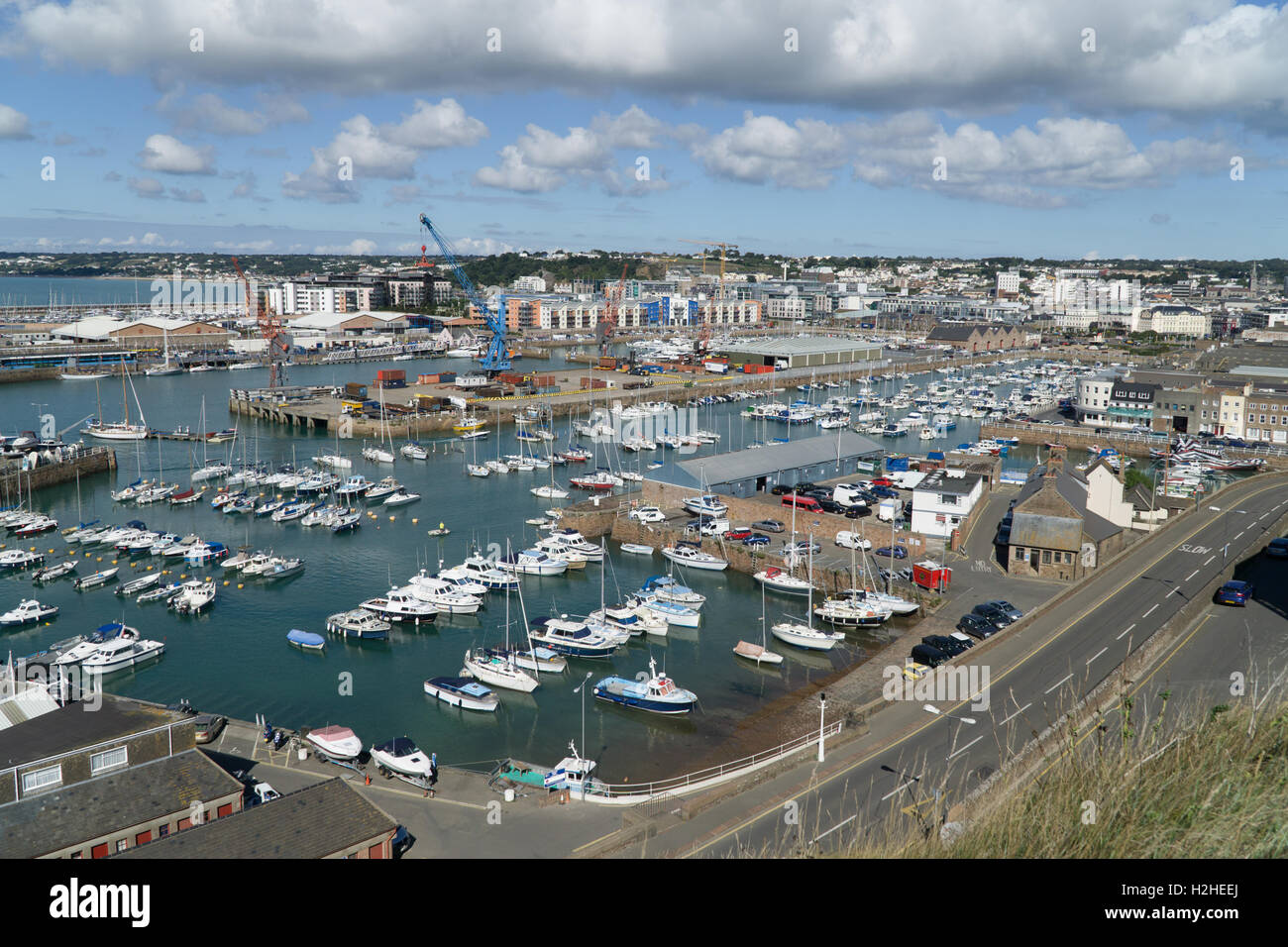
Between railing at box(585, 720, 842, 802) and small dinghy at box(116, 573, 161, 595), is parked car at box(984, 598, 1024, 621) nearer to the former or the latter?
railing at box(585, 720, 842, 802)

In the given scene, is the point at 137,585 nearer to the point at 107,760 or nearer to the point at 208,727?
the point at 208,727

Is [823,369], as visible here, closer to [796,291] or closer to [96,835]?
[796,291]

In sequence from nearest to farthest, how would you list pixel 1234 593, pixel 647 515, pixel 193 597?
pixel 1234 593 → pixel 193 597 → pixel 647 515

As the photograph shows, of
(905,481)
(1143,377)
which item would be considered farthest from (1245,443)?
(905,481)

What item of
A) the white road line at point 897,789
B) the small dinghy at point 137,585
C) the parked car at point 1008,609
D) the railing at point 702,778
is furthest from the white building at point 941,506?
the small dinghy at point 137,585

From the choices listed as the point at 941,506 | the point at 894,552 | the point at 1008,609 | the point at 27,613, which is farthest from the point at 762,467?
the point at 27,613

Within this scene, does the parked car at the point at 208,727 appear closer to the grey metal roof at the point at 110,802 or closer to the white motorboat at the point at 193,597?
the grey metal roof at the point at 110,802

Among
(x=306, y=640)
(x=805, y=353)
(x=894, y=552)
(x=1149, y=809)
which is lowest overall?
(x=306, y=640)
